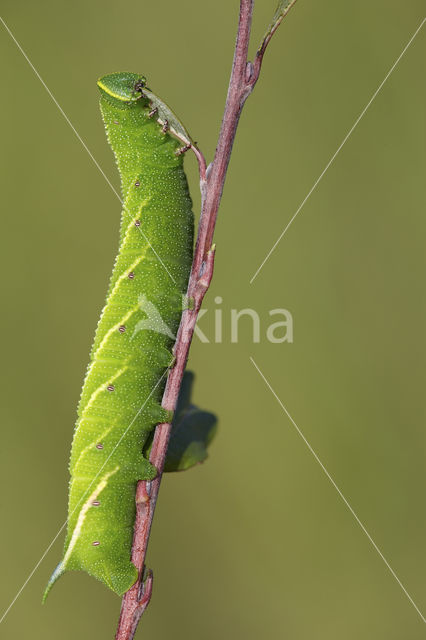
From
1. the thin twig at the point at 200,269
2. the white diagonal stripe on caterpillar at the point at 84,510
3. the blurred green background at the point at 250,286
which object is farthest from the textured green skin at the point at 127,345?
the blurred green background at the point at 250,286

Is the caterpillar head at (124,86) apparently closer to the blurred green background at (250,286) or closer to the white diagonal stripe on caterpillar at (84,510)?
the white diagonal stripe on caterpillar at (84,510)

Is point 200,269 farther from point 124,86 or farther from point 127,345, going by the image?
point 124,86

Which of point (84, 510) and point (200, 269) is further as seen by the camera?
point (84, 510)

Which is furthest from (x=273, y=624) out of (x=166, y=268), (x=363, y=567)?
(x=166, y=268)

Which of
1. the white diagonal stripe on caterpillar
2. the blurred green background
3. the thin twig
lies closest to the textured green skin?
the white diagonal stripe on caterpillar

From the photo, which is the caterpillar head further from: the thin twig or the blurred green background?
the blurred green background

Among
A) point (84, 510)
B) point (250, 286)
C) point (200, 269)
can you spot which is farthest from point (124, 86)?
point (250, 286)

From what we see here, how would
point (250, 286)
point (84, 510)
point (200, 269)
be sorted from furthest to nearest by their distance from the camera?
point (250, 286) → point (84, 510) → point (200, 269)
